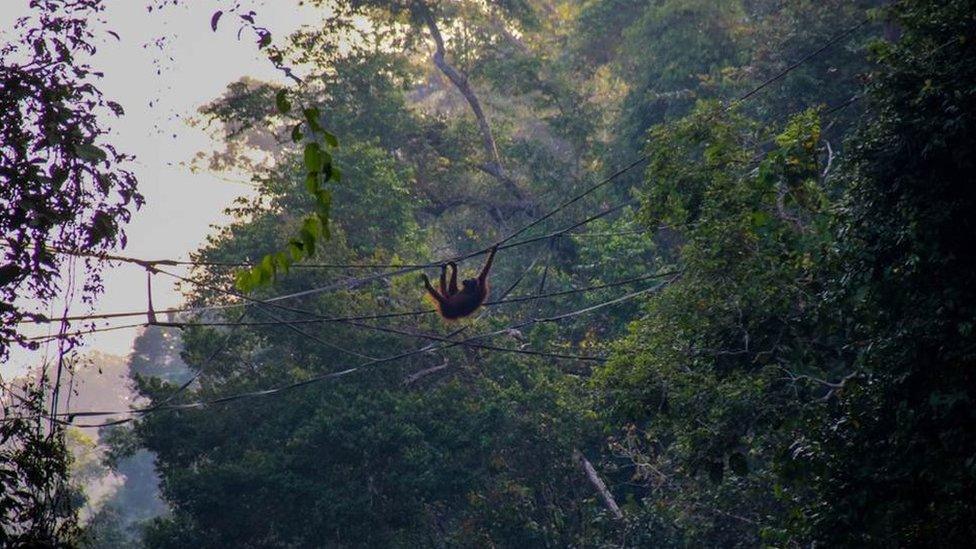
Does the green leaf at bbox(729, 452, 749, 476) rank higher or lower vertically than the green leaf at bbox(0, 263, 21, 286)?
lower

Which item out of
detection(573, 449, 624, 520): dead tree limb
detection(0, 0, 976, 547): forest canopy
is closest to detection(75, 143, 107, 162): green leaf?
detection(0, 0, 976, 547): forest canopy

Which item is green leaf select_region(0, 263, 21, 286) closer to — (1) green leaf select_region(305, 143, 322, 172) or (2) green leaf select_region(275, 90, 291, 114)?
(2) green leaf select_region(275, 90, 291, 114)

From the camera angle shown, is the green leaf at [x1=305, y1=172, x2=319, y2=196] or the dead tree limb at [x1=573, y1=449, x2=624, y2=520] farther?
the dead tree limb at [x1=573, y1=449, x2=624, y2=520]

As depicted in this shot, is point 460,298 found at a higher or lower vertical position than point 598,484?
higher

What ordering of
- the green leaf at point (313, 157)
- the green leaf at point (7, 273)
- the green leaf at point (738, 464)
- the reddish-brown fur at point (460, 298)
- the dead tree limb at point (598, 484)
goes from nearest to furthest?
the green leaf at point (313, 157)
the green leaf at point (7, 273)
the green leaf at point (738, 464)
the reddish-brown fur at point (460, 298)
the dead tree limb at point (598, 484)

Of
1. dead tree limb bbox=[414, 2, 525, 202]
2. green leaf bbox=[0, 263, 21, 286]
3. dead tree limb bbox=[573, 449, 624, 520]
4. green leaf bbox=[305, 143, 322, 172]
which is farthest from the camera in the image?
dead tree limb bbox=[414, 2, 525, 202]

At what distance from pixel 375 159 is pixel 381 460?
6.21 m

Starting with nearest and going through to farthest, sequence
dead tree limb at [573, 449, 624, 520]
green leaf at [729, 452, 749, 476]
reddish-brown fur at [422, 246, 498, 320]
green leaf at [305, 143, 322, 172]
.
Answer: green leaf at [305, 143, 322, 172]
green leaf at [729, 452, 749, 476]
reddish-brown fur at [422, 246, 498, 320]
dead tree limb at [573, 449, 624, 520]

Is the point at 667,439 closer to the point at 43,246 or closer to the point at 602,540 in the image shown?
the point at 602,540

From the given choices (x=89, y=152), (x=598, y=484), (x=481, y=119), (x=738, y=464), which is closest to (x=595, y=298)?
(x=598, y=484)

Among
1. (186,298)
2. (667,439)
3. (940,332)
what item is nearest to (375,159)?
(186,298)

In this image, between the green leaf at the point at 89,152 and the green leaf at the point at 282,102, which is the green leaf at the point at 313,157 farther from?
the green leaf at the point at 89,152

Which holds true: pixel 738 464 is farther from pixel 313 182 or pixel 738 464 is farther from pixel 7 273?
pixel 313 182

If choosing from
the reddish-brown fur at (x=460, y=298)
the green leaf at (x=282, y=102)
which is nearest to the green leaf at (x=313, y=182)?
the green leaf at (x=282, y=102)
